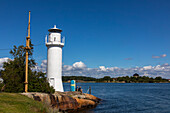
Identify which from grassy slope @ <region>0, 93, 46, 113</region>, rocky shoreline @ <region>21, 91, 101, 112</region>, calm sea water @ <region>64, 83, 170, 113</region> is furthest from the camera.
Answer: calm sea water @ <region>64, 83, 170, 113</region>

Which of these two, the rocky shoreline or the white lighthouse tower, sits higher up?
the white lighthouse tower

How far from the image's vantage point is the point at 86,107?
26984mm

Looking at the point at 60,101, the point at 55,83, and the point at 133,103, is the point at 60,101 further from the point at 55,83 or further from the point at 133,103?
the point at 133,103

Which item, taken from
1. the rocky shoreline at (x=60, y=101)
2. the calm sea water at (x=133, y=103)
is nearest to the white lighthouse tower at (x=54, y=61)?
the rocky shoreline at (x=60, y=101)

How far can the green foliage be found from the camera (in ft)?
67.2

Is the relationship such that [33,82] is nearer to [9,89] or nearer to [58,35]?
[9,89]

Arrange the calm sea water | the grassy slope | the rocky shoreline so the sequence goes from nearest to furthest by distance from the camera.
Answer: the grassy slope
the rocky shoreline
the calm sea water

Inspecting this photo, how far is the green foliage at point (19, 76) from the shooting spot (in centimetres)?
2047

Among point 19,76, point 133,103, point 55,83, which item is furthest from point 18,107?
point 133,103

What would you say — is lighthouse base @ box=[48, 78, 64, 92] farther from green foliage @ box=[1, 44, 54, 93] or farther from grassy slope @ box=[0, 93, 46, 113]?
grassy slope @ box=[0, 93, 46, 113]

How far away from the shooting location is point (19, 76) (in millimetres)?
21531

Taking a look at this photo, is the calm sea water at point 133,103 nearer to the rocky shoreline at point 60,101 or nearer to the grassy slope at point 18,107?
the rocky shoreline at point 60,101

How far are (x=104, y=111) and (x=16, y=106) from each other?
1504 cm

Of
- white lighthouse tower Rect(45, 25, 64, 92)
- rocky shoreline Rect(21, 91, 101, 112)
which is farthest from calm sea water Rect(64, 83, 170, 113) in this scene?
white lighthouse tower Rect(45, 25, 64, 92)
